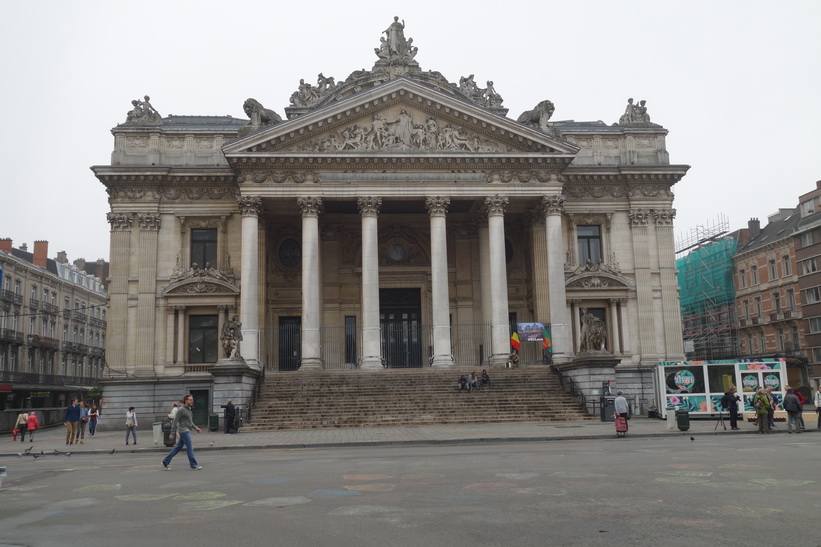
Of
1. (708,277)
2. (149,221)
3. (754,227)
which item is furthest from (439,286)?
(754,227)

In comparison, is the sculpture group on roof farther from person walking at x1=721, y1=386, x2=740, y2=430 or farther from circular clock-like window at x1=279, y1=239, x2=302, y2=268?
person walking at x1=721, y1=386, x2=740, y2=430

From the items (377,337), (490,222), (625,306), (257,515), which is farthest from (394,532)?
(625,306)

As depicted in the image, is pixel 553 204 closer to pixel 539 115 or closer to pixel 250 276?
pixel 539 115

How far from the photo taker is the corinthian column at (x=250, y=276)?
37594 mm

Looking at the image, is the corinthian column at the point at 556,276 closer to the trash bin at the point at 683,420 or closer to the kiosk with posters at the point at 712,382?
the kiosk with posters at the point at 712,382

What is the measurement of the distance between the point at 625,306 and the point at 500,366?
9.97 m

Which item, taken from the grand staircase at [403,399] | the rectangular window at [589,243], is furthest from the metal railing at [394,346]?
the rectangular window at [589,243]

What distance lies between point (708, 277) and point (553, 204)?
36.7 meters

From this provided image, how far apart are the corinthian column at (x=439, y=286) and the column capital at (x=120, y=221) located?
1674cm

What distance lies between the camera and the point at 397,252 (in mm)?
46031

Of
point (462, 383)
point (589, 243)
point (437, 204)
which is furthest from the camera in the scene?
point (589, 243)

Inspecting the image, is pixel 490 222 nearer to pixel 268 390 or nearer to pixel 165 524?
pixel 268 390

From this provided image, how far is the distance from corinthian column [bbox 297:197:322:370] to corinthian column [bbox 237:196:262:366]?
2.43 meters

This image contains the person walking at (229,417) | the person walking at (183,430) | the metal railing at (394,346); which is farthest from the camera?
the metal railing at (394,346)
